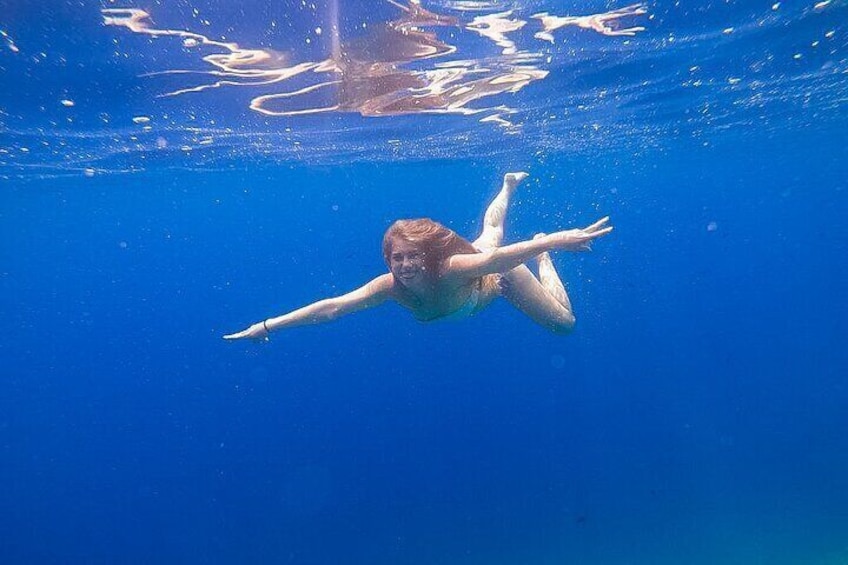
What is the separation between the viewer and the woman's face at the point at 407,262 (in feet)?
19.5

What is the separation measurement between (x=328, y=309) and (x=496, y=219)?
418 centimetres

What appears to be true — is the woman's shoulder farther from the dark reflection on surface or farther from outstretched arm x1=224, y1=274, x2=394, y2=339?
the dark reflection on surface

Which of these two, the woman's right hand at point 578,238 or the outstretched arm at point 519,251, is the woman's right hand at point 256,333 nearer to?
the outstretched arm at point 519,251

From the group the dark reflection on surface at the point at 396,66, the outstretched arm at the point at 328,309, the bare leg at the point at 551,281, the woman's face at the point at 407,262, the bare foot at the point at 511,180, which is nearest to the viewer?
the woman's face at the point at 407,262

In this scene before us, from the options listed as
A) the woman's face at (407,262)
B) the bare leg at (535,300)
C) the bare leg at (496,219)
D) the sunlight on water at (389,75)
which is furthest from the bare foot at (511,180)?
the woman's face at (407,262)

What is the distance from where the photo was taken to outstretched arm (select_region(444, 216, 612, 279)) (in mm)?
4750

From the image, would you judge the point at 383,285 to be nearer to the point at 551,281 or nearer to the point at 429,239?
the point at 429,239

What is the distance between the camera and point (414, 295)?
653 centimetres

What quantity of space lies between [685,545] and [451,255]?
18.9m

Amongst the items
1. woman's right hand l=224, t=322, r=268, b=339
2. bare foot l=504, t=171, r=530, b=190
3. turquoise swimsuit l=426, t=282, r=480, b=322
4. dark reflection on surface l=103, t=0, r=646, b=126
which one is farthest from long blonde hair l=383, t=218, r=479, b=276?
bare foot l=504, t=171, r=530, b=190

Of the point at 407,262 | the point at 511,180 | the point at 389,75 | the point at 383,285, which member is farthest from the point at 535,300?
the point at 389,75

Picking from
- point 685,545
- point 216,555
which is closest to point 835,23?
point 685,545

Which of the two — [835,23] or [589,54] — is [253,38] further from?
[835,23]

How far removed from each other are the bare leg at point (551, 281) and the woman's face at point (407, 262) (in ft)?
9.67
